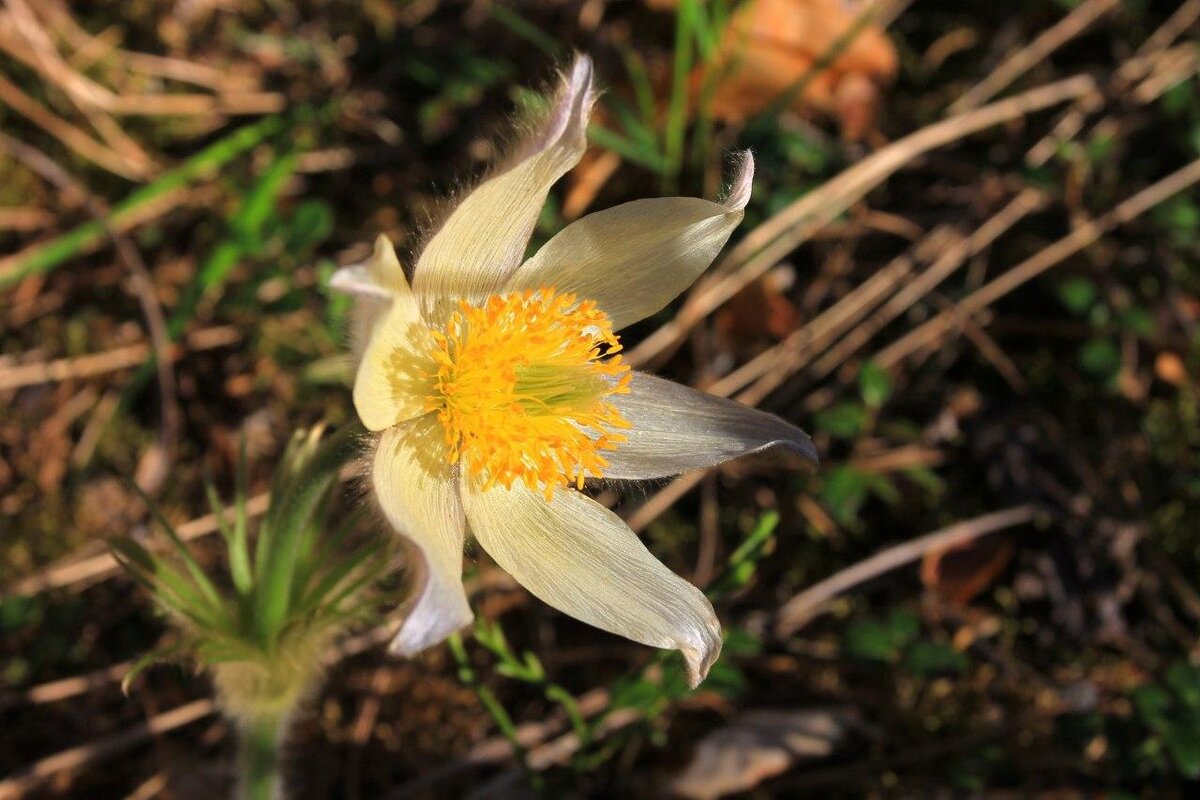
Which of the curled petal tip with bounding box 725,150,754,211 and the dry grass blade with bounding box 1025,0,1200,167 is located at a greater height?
the curled petal tip with bounding box 725,150,754,211

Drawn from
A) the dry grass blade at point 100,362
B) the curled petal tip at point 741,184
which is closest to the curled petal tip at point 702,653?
the curled petal tip at point 741,184

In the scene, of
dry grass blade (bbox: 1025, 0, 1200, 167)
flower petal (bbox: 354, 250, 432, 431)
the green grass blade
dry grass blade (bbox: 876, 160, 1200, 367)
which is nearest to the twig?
dry grass blade (bbox: 876, 160, 1200, 367)

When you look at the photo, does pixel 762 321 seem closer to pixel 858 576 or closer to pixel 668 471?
pixel 858 576

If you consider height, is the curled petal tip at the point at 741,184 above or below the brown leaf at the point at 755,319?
above

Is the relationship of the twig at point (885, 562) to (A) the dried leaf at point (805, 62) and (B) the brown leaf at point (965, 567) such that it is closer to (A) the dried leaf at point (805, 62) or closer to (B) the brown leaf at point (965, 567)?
(B) the brown leaf at point (965, 567)

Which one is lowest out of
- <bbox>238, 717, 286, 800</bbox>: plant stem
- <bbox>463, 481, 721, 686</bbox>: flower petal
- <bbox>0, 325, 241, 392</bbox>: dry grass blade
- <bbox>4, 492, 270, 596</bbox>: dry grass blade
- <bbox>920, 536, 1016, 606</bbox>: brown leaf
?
<bbox>920, 536, 1016, 606</bbox>: brown leaf

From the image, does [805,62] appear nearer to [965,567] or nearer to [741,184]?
[965,567]

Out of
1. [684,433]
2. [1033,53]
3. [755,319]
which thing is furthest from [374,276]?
[1033,53]

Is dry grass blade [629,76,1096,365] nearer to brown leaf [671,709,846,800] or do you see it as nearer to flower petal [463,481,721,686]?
brown leaf [671,709,846,800]
